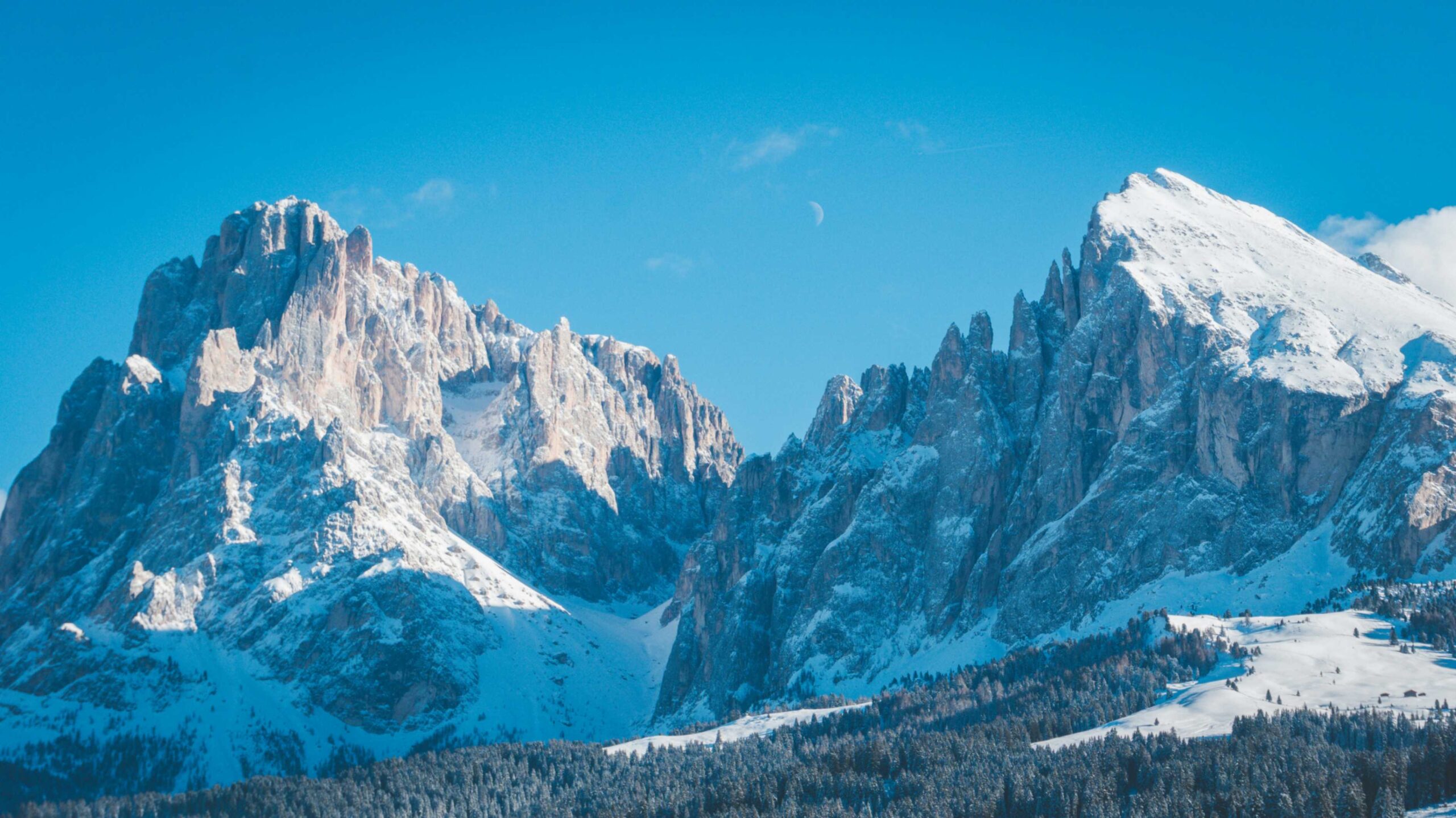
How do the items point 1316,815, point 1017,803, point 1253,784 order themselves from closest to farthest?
point 1316,815 < point 1253,784 < point 1017,803

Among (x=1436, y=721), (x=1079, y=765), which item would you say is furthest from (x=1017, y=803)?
(x=1436, y=721)

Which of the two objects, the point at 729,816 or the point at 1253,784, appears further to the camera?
the point at 729,816

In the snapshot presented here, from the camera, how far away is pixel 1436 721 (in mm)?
191375

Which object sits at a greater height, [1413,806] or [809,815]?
[809,815]

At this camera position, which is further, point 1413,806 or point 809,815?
point 809,815

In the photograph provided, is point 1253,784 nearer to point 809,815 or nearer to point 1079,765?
point 1079,765

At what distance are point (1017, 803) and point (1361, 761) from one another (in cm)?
4075

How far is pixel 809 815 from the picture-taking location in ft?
636

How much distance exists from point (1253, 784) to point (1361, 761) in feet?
45.0

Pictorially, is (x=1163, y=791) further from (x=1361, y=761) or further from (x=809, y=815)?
(x=809, y=815)

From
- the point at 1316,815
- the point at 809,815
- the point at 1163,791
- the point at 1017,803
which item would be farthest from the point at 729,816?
the point at 1316,815

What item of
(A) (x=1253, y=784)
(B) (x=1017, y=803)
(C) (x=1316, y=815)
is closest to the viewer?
(C) (x=1316, y=815)

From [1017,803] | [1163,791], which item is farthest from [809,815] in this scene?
[1163,791]

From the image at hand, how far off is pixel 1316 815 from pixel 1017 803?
37.9 m
